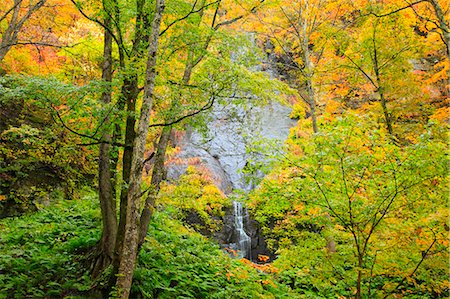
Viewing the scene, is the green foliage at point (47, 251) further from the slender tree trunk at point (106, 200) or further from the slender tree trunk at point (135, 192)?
the slender tree trunk at point (135, 192)

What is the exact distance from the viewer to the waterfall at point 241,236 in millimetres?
13163

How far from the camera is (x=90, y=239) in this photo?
602 cm

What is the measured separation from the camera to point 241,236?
1354cm

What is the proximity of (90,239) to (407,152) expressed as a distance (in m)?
5.70

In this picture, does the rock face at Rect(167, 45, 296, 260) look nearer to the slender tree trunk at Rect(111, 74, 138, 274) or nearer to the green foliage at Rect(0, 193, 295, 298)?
the green foliage at Rect(0, 193, 295, 298)

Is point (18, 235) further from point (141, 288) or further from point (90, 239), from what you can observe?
point (141, 288)

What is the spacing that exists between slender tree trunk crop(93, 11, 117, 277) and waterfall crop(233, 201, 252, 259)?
26.3 feet

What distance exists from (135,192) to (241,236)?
398 inches

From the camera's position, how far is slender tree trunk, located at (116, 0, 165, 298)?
3959 mm

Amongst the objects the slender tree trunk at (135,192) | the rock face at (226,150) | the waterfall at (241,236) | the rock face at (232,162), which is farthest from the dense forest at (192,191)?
the rock face at (226,150)

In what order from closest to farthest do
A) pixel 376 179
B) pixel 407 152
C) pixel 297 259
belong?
pixel 407 152 < pixel 376 179 < pixel 297 259

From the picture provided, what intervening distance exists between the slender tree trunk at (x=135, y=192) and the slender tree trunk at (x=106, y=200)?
119cm

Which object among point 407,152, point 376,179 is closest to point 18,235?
point 376,179

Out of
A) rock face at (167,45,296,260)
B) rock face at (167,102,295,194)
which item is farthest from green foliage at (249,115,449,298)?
rock face at (167,102,295,194)
